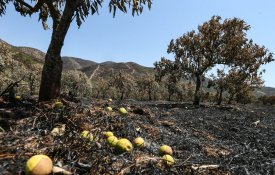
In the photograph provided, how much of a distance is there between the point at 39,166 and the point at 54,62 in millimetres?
6264

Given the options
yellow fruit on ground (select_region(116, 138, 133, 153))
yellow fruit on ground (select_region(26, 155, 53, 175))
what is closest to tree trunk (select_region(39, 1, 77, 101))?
yellow fruit on ground (select_region(116, 138, 133, 153))

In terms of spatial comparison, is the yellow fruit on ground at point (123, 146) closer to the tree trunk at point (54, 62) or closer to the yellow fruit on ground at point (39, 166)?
the yellow fruit on ground at point (39, 166)

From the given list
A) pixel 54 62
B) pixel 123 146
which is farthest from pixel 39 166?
pixel 54 62

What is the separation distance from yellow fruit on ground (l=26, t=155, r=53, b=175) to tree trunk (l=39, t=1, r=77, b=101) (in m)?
5.88

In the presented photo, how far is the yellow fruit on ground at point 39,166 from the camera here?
88.0 inches

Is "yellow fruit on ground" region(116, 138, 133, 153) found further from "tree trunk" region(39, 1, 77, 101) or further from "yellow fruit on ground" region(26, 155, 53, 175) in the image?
"tree trunk" region(39, 1, 77, 101)

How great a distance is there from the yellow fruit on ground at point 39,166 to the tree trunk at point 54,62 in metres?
5.88

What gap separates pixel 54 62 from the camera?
816 centimetres

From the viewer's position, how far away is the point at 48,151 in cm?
280

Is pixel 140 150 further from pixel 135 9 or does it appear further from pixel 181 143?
pixel 135 9

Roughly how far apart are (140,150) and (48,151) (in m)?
1.84

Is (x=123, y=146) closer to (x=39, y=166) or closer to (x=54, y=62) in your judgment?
(x=39, y=166)

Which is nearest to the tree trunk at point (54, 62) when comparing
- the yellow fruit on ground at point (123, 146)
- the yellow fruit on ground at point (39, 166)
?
the yellow fruit on ground at point (123, 146)

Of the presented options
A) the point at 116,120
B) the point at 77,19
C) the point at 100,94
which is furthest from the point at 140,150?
the point at 100,94
